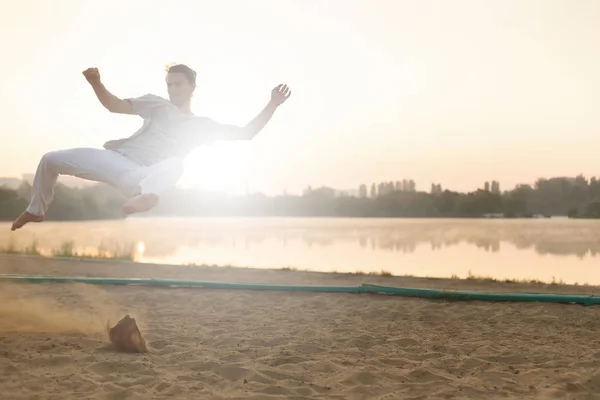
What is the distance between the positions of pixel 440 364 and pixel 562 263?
40.6 feet

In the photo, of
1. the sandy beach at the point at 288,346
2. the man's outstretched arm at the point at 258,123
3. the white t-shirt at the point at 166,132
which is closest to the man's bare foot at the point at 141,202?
the white t-shirt at the point at 166,132

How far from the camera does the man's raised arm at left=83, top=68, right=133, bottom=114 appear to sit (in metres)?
4.60

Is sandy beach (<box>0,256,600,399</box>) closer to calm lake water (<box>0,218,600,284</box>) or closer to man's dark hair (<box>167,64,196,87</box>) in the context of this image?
man's dark hair (<box>167,64,196,87</box>)

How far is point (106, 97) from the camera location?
473cm

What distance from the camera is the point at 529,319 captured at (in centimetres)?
786

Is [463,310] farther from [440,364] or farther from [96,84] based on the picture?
[96,84]

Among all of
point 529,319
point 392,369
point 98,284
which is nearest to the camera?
point 392,369

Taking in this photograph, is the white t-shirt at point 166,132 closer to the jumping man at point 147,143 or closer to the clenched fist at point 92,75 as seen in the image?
the jumping man at point 147,143

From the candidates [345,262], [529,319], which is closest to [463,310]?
[529,319]

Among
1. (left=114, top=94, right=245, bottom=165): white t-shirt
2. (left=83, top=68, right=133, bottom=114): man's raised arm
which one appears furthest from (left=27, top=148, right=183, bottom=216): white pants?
(left=83, top=68, right=133, bottom=114): man's raised arm

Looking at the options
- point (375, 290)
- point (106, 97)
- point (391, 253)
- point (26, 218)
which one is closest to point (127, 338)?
point (26, 218)

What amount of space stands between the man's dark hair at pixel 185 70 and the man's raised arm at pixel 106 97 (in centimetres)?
44

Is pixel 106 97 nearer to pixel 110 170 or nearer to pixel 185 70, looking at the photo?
pixel 110 170

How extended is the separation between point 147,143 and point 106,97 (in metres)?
0.45
